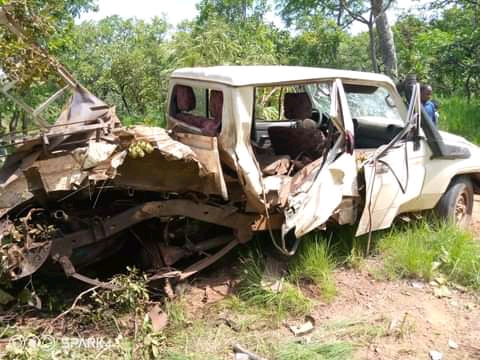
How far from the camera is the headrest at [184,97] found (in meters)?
5.09

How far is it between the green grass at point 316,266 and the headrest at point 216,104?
4.62 ft

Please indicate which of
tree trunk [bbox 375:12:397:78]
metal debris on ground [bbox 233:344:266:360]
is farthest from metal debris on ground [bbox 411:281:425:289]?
tree trunk [bbox 375:12:397:78]

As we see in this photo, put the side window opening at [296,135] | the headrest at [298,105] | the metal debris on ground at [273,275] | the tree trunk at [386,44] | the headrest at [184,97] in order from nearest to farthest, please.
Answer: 1. the metal debris on ground at [273,275]
2. the side window opening at [296,135]
3. the headrest at [184,97]
4. the headrest at [298,105]
5. the tree trunk at [386,44]

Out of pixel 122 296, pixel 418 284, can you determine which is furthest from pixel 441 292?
pixel 122 296

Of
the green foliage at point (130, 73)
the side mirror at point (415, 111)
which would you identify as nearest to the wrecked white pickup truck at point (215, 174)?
the side mirror at point (415, 111)

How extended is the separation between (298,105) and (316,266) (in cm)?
173

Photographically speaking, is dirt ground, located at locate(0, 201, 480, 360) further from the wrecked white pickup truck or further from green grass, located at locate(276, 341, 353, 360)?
the wrecked white pickup truck

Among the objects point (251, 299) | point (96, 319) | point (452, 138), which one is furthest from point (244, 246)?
point (452, 138)

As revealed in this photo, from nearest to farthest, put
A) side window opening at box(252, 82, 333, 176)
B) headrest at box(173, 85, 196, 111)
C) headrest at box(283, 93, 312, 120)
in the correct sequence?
side window opening at box(252, 82, 333, 176), headrest at box(173, 85, 196, 111), headrest at box(283, 93, 312, 120)

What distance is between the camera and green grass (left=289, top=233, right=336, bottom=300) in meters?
4.32

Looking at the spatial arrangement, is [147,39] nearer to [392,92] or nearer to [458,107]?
[458,107]

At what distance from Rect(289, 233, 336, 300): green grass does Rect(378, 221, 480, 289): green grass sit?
59cm

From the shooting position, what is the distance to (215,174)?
12.5 feet

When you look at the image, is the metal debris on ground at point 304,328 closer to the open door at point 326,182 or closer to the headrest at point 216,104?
the open door at point 326,182
